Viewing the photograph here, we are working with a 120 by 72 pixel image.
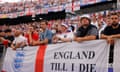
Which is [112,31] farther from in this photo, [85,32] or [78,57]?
[78,57]

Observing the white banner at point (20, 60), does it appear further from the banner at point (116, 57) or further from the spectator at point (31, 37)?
the banner at point (116, 57)

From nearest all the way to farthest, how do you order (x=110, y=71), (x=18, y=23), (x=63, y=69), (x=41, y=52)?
(x=110, y=71)
(x=63, y=69)
(x=41, y=52)
(x=18, y=23)

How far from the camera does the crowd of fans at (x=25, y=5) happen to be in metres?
15.6

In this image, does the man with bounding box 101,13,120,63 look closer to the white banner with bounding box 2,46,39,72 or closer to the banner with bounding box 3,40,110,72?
the banner with bounding box 3,40,110,72

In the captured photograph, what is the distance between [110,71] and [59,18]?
10618mm

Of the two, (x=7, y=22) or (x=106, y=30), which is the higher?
(x=106, y=30)

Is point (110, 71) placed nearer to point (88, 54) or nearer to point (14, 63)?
point (88, 54)

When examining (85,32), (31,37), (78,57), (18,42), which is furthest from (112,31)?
(31,37)

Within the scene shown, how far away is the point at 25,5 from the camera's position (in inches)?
687

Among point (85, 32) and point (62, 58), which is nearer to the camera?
point (85, 32)

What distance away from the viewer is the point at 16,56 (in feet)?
23.8

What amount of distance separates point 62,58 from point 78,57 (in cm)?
43

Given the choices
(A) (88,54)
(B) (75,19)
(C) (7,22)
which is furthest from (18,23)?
(A) (88,54)

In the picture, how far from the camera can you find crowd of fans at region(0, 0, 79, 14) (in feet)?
51.1
